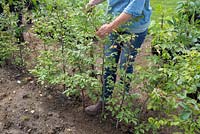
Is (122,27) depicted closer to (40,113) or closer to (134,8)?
(134,8)

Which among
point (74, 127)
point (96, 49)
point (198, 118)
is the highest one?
point (96, 49)

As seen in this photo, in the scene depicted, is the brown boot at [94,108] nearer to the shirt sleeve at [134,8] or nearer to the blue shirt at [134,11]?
the blue shirt at [134,11]

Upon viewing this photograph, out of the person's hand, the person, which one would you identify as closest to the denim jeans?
the person

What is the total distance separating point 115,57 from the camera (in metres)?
3.08

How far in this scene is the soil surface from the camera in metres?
3.06

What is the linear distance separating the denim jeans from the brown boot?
0.49 feet

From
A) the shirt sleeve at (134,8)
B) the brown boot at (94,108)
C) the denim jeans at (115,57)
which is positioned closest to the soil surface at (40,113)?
the brown boot at (94,108)

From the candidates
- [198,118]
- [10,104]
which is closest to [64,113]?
[10,104]

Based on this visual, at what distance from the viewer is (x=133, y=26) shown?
9.25 feet

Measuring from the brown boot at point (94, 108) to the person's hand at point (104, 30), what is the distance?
0.76 m

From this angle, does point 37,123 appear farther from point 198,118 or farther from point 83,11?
point 198,118

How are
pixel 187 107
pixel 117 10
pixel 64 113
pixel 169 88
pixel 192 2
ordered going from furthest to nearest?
1. pixel 64 113
2. pixel 192 2
3. pixel 117 10
4. pixel 169 88
5. pixel 187 107

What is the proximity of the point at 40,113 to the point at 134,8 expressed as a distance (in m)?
1.37

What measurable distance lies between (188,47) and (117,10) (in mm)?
635
